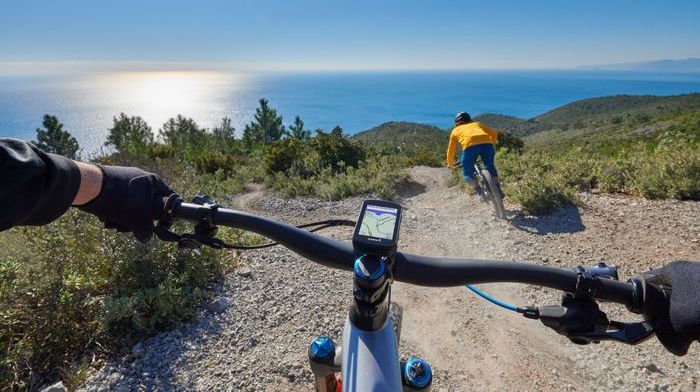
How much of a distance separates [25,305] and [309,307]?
2780 mm

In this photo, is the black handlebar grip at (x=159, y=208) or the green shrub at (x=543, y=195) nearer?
the black handlebar grip at (x=159, y=208)

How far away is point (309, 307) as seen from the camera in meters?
4.32

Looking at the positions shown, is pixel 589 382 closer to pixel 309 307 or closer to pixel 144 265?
pixel 309 307

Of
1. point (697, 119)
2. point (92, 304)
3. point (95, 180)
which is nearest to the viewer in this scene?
point (95, 180)

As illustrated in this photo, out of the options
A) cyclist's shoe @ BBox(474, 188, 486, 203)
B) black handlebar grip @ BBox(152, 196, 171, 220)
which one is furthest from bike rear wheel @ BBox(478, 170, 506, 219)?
black handlebar grip @ BBox(152, 196, 171, 220)

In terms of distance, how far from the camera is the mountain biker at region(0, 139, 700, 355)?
3.06ft

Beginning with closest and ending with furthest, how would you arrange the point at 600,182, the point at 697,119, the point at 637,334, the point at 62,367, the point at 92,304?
the point at 637,334
the point at 62,367
the point at 92,304
the point at 600,182
the point at 697,119

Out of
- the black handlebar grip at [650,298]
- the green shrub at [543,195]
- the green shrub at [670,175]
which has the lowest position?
the green shrub at [543,195]

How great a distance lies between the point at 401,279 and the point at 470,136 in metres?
7.55

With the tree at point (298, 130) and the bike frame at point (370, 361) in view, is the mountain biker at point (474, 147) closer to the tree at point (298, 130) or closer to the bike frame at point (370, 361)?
the bike frame at point (370, 361)

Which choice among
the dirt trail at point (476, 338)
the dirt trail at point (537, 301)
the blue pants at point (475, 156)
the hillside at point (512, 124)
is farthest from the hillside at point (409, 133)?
the dirt trail at point (476, 338)

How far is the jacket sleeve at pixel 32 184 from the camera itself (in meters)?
0.97

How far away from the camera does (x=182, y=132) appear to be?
43719 millimetres

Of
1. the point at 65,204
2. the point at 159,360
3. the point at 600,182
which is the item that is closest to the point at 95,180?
the point at 65,204
